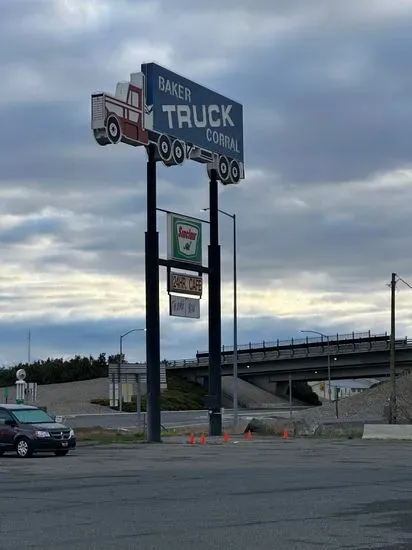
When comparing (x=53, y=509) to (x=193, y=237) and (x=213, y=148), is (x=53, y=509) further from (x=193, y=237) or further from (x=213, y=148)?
(x=213, y=148)

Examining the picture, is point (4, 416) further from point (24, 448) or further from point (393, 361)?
point (393, 361)

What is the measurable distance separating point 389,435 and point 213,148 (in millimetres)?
16714

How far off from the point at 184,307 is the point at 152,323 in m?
3.12

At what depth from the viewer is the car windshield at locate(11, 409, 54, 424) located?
3170 cm

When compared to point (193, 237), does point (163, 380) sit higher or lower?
lower

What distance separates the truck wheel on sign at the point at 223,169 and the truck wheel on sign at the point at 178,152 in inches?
121

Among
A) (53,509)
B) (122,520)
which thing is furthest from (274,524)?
(53,509)

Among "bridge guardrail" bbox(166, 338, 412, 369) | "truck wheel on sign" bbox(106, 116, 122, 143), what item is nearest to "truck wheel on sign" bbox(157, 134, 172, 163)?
"truck wheel on sign" bbox(106, 116, 122, 143)

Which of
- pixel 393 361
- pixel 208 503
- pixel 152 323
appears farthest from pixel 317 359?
pixel 208 503

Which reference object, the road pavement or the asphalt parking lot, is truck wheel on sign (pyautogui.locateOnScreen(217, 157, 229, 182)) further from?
the asphalt parking lot

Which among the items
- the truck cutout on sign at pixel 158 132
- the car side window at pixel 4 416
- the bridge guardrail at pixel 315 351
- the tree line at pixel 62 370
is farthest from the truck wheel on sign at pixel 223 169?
the tree line at pixel 62 370

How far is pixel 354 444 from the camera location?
38531 mm

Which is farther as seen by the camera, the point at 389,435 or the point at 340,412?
the point at 340,412

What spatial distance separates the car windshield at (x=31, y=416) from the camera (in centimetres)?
3170
